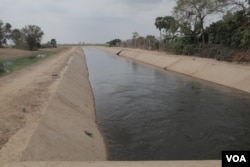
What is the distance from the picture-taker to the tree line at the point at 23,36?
3388 inches

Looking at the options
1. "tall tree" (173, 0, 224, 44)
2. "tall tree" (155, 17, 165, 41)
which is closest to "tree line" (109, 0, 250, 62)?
"tall tree" (173, 0, 224, 44)

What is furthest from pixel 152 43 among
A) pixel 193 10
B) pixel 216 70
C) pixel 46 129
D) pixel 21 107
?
pixel 46 129

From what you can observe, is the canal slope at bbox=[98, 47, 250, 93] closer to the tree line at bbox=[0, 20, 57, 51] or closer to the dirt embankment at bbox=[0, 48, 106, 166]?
the dirt embankment at bbox=[0, 48, 106, 166]

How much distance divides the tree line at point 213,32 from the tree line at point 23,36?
46.4m

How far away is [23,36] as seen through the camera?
9706 centimetres

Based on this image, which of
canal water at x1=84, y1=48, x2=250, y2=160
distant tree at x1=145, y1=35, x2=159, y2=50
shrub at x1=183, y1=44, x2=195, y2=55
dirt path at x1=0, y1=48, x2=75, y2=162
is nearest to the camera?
dirt path at x1=0, y1=48, x2=75, y2=162

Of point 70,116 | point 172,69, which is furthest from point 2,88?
point 172,69

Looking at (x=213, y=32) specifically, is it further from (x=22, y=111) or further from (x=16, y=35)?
(x=16, y=35)

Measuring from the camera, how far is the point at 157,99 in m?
17.9

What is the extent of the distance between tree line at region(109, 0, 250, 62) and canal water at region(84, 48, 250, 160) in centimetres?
1093

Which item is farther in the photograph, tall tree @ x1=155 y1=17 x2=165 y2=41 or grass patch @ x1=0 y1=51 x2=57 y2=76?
tall tree @ x1=155 y1=17 x2=165 y2=41

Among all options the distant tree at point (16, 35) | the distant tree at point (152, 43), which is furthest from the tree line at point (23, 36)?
the distant tree at point (152, 43)

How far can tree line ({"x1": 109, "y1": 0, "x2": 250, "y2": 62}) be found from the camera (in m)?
31.1

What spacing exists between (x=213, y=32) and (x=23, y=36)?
2849 inches
